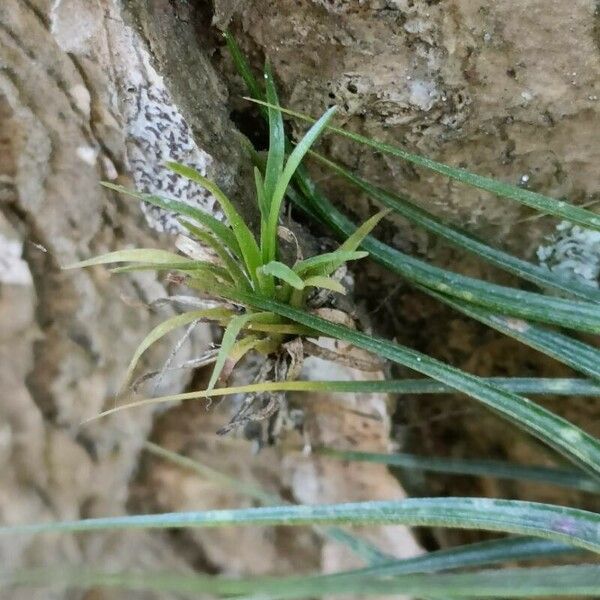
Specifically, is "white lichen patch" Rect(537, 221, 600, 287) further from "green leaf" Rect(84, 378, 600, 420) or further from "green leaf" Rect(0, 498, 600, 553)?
"green leaf" Rect(0, 498, 600, 553)

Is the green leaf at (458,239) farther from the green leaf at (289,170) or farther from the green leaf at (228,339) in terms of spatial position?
the green leaf at (228,339)

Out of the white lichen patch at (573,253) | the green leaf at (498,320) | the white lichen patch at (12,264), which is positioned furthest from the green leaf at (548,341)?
the white lichen patch at (12,264)

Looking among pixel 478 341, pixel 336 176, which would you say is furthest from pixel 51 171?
pixel 478 341

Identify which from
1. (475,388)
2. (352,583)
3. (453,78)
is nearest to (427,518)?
(475,388)

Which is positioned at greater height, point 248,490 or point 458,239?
point 458,239

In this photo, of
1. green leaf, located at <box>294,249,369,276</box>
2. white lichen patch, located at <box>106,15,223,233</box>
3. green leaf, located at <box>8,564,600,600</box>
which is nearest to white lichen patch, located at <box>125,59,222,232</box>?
white lichen patch, located at <box>106,15,223,233</box>

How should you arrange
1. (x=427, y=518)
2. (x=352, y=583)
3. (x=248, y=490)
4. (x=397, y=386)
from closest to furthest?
(x=352, y=583), (x=427, y=518), (x=397, y=386), (x=248, y=490)

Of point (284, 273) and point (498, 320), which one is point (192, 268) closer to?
point (284, 273)
